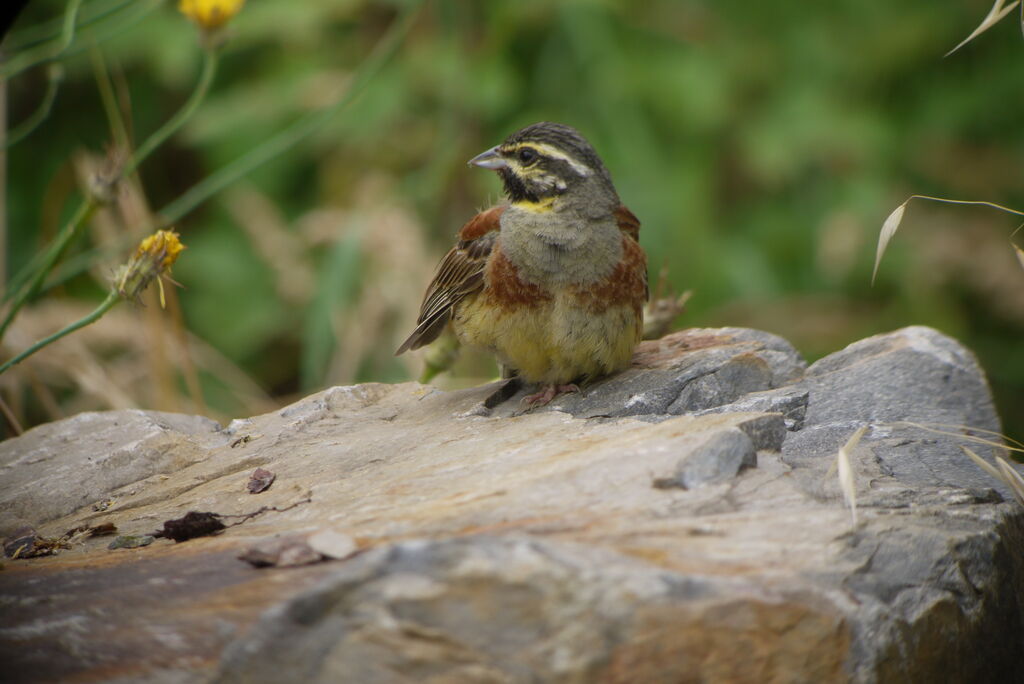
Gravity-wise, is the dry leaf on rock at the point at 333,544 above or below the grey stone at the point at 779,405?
above

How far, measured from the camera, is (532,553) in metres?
2.15

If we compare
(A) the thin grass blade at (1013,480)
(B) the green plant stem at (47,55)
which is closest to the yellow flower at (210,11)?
(B) the green plant stem at (47,55)

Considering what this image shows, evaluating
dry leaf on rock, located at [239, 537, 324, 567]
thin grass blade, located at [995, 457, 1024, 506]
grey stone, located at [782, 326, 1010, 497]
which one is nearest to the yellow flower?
dry leaf on rock, located at [239, 537, 324, 567]

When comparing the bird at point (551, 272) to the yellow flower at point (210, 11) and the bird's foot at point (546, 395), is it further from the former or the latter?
the yellow flower at point (210, 11)

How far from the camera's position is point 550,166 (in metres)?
3.96

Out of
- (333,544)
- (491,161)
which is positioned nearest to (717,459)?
(333,544)

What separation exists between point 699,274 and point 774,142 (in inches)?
36.5

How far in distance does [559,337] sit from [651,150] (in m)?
3.07

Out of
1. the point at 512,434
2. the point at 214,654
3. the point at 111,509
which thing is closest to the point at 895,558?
the point at 512,434

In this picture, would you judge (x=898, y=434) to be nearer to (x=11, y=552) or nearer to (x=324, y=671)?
(x=324, y=671)

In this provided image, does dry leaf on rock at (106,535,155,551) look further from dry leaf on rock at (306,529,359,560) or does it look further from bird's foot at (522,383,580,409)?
bird's foot at (522,383,580,409)

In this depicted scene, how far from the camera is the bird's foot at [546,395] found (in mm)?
3873

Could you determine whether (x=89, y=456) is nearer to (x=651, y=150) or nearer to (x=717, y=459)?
(x=717, y=459)

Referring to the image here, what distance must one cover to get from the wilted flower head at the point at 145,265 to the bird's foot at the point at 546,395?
1317 millimetres
